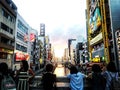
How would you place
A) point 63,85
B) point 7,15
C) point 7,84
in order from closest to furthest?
point 7,84 → point 63,85 → point 7,15

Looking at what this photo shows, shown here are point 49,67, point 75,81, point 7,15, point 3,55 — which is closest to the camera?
point 49,67

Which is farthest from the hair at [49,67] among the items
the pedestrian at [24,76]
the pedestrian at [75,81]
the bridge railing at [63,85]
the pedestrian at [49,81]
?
the bridge railing at [63,85]

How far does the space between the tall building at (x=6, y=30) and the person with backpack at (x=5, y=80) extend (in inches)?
1796

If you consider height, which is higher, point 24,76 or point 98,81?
point 24,76

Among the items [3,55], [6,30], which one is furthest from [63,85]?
[6,30]

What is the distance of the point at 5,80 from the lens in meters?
6.15

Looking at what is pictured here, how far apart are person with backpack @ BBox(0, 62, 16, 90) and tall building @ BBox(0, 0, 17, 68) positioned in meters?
45.6

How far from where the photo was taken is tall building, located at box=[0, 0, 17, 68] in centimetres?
5172

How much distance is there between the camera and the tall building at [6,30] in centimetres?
5172

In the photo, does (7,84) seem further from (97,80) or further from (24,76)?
(97,80)

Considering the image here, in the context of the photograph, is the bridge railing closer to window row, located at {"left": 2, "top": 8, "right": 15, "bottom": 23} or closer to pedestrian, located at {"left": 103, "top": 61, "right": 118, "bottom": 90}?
pedestrian, located at {"left": 103, "top": 61, "right": 118, "bottom": 90}

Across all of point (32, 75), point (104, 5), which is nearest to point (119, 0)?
point (104, 5)

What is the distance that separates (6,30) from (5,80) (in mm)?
51356

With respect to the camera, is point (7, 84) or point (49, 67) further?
point (49, 67)
